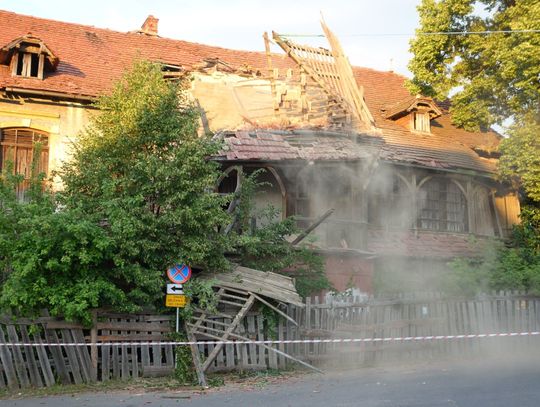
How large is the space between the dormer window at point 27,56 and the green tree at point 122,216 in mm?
4419

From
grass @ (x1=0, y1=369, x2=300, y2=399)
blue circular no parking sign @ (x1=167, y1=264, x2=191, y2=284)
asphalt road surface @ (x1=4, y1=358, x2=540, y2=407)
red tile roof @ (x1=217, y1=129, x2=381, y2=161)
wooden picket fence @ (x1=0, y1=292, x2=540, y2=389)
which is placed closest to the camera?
asphalt road surface @ (x1=4, y1=358, x2=540, y2=407)

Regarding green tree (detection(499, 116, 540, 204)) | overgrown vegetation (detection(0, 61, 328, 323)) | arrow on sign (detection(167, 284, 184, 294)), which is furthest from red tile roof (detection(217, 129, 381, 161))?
green tree (detection(499, 116, 540, 204))

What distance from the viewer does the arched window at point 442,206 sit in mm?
18594

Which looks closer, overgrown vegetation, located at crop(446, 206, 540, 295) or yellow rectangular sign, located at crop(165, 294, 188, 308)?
yellow rectangular sign, located at crop(165, 294, 188, 308)

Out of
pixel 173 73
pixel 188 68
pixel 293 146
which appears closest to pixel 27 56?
pixel 173 73

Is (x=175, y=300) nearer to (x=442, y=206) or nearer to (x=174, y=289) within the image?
(x=174, y=289)

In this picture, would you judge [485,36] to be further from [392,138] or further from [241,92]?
[241,92]

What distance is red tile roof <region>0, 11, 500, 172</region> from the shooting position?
14.3 meters

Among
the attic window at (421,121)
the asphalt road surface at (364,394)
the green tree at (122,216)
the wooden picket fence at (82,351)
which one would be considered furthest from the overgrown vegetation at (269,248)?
the attic window at (421,121)

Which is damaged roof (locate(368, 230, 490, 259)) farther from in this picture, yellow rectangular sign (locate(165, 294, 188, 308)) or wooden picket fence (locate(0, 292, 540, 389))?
yellow rectangular sign (locate(165, 294, 188, 308))

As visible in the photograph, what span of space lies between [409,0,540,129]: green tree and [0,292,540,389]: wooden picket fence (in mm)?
6204

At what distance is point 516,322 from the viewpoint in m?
13.3

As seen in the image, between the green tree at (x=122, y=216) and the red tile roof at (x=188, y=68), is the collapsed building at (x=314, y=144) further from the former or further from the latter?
the green tree at (x=122, y=216)

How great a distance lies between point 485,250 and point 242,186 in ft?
27.2
